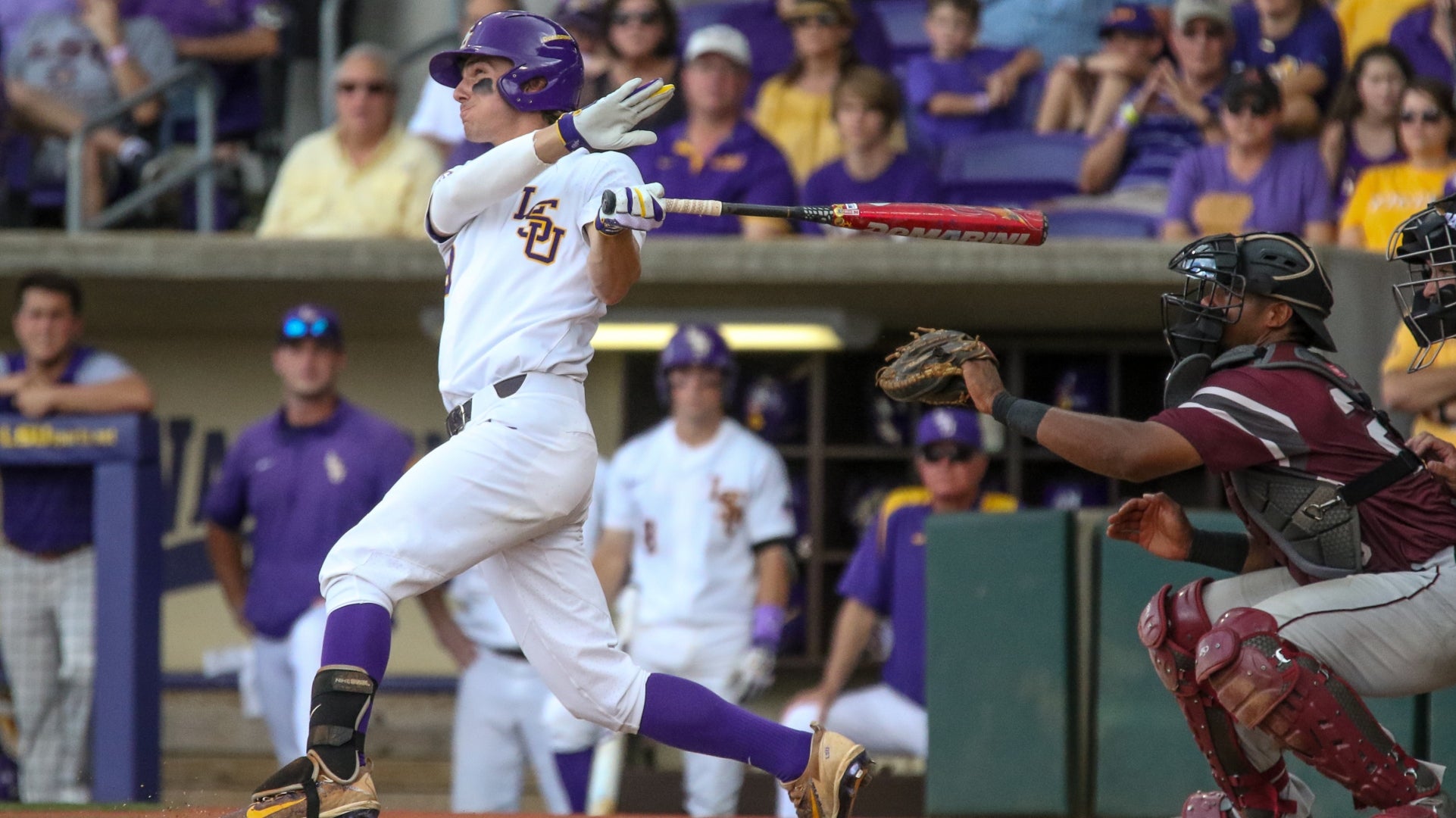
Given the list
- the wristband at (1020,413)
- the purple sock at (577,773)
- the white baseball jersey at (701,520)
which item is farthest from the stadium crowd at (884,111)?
the wristband at (1020,413)

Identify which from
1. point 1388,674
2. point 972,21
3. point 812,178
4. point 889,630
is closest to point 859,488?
point 889,630

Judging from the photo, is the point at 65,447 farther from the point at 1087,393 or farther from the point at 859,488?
the point at 1087,393

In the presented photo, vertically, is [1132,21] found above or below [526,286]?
above

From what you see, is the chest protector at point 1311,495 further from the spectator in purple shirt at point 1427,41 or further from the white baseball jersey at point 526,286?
the spectator in purple shirt at point 1427,41

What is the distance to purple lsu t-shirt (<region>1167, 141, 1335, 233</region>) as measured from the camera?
252 inches

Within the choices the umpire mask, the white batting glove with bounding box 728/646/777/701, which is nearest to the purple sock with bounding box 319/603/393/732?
the umpire mask

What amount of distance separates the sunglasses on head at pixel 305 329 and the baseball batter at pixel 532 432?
2.60m

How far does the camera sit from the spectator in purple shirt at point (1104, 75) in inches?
292

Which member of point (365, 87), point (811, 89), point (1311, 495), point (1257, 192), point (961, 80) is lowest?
point (1311, 495)

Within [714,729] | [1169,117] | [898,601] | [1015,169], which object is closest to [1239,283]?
[714,729]

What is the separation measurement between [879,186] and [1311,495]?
3411 millimetres

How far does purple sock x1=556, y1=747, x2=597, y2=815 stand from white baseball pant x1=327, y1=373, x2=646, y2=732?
2.44 m

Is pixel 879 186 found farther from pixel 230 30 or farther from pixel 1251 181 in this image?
pixel 230 30

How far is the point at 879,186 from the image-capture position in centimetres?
671
